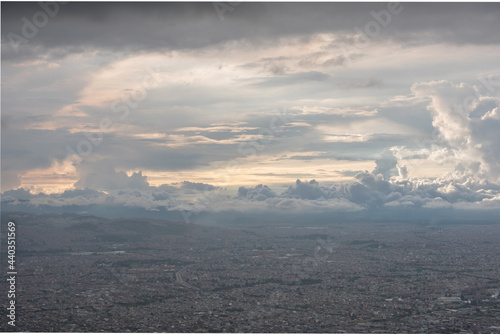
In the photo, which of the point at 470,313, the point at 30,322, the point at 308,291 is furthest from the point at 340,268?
the point at 30,322

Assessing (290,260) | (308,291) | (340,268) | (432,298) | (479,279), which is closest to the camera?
(432,298)

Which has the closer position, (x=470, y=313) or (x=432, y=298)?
(x=470, y=313)

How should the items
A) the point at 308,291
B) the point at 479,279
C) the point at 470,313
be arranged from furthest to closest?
1. the point at 479,279
2. the point at 308,291
3. the point at 470,313

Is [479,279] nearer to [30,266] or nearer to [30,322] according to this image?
[30,322]

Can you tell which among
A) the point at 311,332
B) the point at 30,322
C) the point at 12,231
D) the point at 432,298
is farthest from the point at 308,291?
the point at 12,231

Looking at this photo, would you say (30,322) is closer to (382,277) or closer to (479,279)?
(382,277)

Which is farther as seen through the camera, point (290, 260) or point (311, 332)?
point (290, 260)
